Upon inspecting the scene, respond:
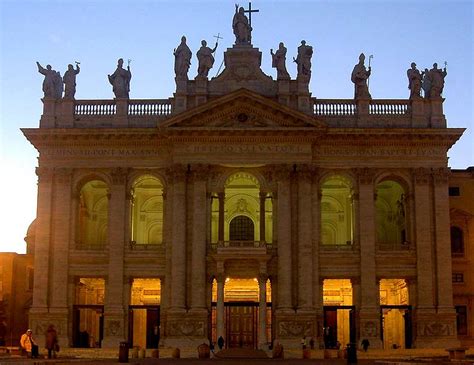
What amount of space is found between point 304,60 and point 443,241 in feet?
49.8

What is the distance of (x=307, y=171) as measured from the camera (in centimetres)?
5975

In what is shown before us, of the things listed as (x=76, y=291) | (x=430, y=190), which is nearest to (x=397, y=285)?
(x=430, y=190)

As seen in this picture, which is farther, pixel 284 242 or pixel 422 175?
pixel 422 175

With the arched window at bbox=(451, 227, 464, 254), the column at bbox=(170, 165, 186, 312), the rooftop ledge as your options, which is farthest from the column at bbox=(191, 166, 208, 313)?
the arched window at bbox=(451, 227, 464, 254)

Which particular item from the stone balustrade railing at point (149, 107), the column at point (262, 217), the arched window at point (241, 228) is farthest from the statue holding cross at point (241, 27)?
the arched window at point (241, 228)

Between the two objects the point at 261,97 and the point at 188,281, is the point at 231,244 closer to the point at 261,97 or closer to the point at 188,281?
the point at 188,281

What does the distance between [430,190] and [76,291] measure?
24.4 meters

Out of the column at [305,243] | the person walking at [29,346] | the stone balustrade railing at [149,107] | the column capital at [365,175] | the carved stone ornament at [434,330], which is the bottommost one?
the person walking at [29,346]

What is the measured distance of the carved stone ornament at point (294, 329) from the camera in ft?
190

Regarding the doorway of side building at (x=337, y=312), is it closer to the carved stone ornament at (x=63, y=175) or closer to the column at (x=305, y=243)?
the column at (x=305, y=243)

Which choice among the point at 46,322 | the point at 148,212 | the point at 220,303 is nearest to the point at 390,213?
the point at 220,303

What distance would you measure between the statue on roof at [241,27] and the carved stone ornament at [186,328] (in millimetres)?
19536

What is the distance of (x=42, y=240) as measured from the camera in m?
60.2

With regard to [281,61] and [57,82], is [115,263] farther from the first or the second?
[281,61]
